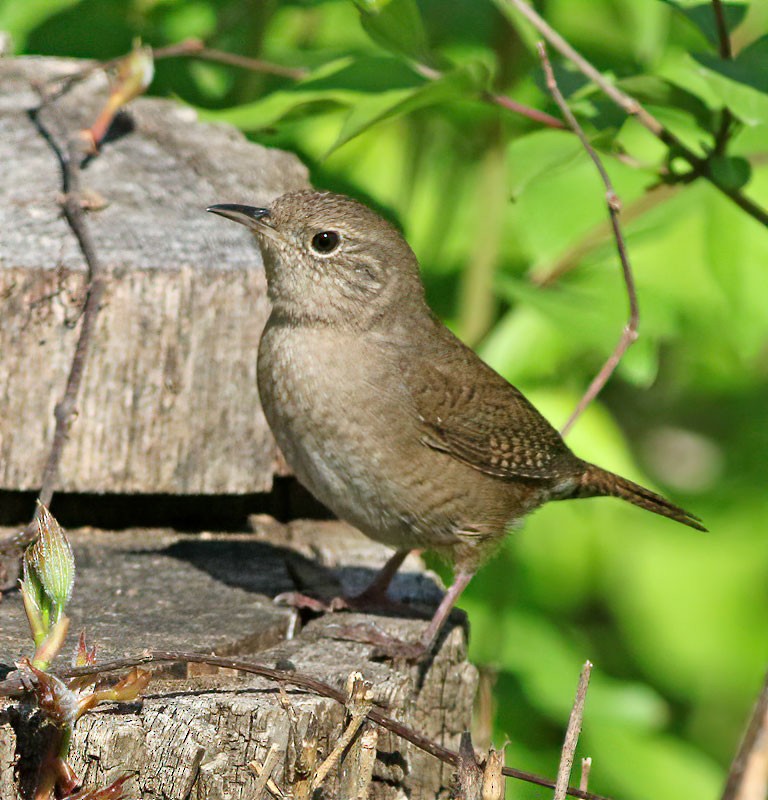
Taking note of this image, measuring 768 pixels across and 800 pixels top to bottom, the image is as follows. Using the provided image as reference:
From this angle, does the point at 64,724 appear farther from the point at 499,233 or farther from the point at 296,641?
the point at 499,233

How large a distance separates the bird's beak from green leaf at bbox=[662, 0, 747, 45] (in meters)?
1.08

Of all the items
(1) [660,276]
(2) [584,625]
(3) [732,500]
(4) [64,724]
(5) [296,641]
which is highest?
(1) [660,276]

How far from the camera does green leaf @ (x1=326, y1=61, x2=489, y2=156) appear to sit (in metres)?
3.05

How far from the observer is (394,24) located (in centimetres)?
307

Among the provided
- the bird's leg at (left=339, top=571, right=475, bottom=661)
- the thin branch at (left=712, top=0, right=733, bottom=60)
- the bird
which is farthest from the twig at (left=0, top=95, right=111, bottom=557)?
the thin branch at (left=712, top=0, right=733, bottom=60)

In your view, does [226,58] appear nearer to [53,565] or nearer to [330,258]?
[330,258]

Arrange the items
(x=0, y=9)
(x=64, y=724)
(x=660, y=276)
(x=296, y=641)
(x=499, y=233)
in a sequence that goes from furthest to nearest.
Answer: (x=499, y=233) < (x=660, y=276) < (x=0, y=9) < (x=296, y=641) < (x=64, y=724)

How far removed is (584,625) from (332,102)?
2.32 metres

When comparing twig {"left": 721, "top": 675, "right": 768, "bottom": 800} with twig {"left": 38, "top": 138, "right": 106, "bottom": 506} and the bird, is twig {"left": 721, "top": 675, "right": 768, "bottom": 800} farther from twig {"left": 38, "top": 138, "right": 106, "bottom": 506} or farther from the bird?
twig {"left": 38, "top": 138, "right": 106, "bottom": 506}

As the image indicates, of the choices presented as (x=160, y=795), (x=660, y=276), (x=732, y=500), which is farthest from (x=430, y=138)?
(x=160, y=795)

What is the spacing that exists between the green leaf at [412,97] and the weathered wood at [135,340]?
45cm

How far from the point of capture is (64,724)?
199 centimetres

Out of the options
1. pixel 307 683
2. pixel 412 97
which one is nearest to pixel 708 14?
pixel 412 97

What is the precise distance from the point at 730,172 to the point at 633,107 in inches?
11.2
